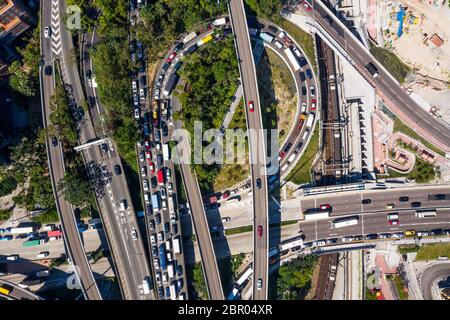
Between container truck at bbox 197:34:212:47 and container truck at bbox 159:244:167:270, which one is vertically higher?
container truck at bbox 197:34:212:47

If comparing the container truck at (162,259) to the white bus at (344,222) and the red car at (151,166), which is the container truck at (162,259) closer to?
the red car at (151,166)

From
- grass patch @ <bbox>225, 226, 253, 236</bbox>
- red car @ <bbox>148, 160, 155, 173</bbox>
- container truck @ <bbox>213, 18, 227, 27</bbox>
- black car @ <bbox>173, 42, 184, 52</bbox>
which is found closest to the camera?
red car @ <bbox>148, 160, 155, 173</bbox>

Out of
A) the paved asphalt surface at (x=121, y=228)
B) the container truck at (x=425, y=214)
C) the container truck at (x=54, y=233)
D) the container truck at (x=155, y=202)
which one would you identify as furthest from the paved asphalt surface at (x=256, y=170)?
the container truck at (x=54, y=233)

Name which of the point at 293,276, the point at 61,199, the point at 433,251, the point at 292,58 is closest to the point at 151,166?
the point at 61,199

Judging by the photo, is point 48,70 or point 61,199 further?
point 48,70

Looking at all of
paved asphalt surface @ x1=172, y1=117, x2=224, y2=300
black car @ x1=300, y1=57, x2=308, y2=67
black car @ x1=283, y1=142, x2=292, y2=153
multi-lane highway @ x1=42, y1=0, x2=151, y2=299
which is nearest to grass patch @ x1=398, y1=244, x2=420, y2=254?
black car @ x1=283, y1=142, x2=292, y2=153

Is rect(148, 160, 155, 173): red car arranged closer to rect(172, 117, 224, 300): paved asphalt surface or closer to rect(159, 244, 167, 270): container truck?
rect(172, 117, 224, 300): paved asphalt surface

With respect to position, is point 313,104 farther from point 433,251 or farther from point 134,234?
point 134,234
